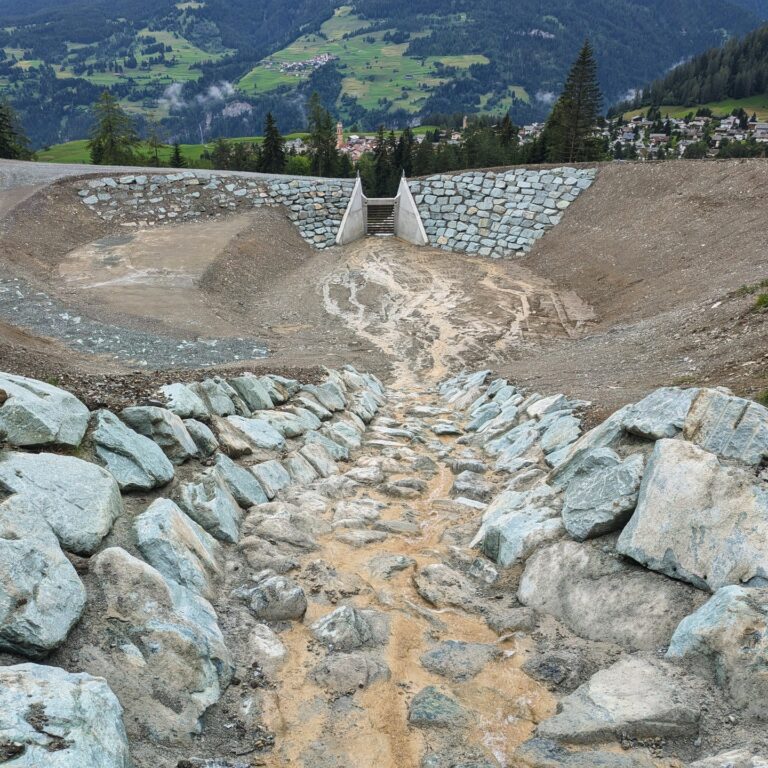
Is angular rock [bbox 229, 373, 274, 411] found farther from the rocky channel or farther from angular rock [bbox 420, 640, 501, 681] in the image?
angular rock [bbox 420, 640, 501, 681]

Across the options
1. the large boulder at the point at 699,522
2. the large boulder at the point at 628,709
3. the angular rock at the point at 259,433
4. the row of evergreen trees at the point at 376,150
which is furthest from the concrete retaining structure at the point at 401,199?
the large boulder at the point at 628,709

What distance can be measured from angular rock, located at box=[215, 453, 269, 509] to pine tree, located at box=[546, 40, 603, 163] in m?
42.7

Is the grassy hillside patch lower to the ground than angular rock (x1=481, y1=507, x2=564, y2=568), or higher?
higher

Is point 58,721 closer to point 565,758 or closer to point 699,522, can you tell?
point 565,758

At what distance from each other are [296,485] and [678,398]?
18.2 ft

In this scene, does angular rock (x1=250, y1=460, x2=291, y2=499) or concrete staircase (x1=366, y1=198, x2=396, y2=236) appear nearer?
angular rock (x1=250, y1=460, x2=291, y2=499)

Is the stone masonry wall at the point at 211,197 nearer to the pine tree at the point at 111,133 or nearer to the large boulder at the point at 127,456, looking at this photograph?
the large boulder at the point at 127,456

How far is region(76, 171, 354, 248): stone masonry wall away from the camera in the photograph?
106 feet

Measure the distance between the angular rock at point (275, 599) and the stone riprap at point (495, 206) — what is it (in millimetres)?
29382

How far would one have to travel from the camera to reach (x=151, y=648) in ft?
15.4

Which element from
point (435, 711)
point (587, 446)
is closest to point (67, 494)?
point (435, 711)

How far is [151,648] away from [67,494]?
75.1 inches

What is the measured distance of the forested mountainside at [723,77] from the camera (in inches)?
5807

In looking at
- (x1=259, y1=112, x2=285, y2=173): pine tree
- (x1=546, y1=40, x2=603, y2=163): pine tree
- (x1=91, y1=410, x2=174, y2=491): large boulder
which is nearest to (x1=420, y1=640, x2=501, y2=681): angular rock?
(x1=91, y1=410, x2=174, y2=491): large boulder
